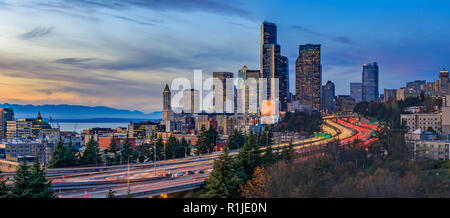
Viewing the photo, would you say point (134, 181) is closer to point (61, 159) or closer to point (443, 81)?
point (61, 159)

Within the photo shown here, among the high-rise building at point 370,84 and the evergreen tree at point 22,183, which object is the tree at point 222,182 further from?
the high-rise building at point 370,84

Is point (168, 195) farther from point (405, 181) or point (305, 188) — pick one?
point (405, 181)

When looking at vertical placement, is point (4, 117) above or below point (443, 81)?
below

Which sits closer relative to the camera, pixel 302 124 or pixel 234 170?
pixel 234 170

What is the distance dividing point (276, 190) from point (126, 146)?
2039 cm

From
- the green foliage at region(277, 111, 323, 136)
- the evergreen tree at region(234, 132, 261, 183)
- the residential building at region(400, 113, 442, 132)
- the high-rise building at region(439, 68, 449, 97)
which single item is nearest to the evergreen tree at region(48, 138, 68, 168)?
the evergreen tree at region(234, 132, 261, 183)

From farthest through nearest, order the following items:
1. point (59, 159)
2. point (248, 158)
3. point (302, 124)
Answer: point (302, 124)
point (59, 159)
point (248, 158)

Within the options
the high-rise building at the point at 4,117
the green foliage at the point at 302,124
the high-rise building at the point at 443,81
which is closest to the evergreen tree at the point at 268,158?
the green foliage at the point at 302,124

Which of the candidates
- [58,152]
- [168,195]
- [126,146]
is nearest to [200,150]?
[126,146]

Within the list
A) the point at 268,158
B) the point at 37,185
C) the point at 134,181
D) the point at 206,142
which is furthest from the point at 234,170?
the point at 206,142

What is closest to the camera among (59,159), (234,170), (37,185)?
(37,185)

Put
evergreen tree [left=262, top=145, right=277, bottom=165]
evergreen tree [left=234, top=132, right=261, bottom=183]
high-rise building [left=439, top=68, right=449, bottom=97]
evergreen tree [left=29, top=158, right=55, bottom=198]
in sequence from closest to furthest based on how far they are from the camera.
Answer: evergreen tree [left=29, top=158, right=55, bottom=198]
evergreen tree [left=234, top=132, right=261, bottom=183]
evergreen tree [left=262, top=145, right=277, bottom=165]
high-rise building [left=439, top=68, right=449, bottom=97]

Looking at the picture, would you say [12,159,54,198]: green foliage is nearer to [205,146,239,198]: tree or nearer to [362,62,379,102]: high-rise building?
[205,146,239,198]: tree
